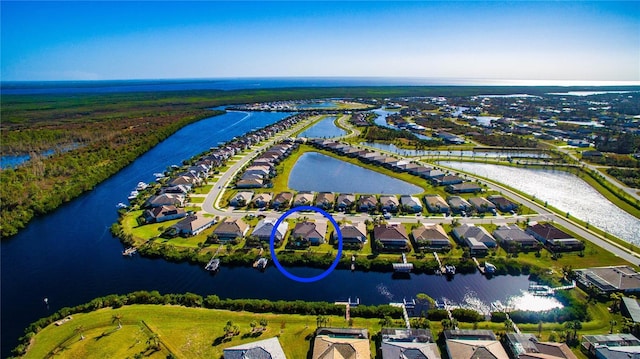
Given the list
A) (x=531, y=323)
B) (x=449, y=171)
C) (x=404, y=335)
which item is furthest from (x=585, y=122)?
(x=404, y=335)

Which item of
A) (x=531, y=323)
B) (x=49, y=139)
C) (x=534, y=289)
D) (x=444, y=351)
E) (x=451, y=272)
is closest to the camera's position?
(x=444, y=351)

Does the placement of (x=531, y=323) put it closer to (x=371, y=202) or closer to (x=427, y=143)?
(x=371, y=202)

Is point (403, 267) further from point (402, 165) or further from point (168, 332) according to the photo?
point (402, 165)

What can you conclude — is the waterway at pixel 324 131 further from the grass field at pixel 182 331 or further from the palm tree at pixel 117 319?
the palm tree at pixel 117 319

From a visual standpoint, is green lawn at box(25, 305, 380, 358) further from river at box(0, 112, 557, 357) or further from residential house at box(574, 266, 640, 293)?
residential house at box(574, 266, 640, 293)

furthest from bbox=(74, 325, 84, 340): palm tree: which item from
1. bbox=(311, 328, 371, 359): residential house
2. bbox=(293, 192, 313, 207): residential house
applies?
bbox=(293, 192, 313, 207): residential house

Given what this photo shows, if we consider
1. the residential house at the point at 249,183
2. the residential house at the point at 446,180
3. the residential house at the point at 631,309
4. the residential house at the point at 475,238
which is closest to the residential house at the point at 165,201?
the residential house at the point at 249,183
